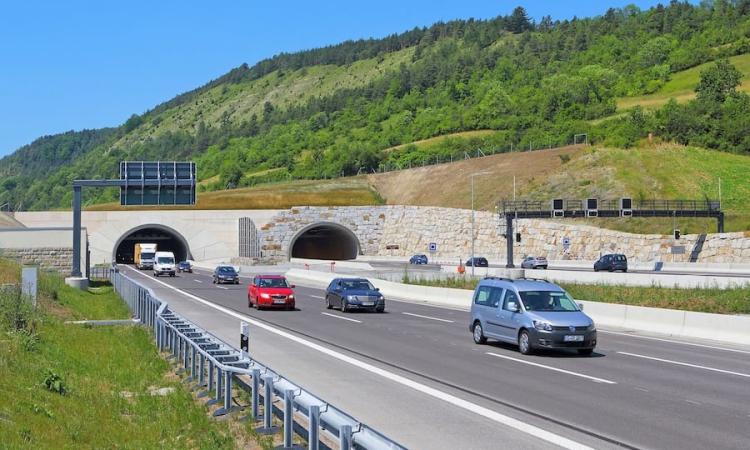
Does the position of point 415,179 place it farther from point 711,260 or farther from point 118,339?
point 118,339

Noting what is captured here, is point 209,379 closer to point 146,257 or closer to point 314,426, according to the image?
point 314,426

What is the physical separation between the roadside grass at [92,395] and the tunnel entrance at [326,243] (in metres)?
88.1

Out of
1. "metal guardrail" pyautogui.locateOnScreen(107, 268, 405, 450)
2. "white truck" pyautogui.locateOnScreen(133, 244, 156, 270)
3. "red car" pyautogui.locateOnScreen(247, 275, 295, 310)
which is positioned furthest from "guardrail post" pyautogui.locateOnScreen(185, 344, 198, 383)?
"white truck" pyautogui.locateOnScreen(133, 244, 156, 270)

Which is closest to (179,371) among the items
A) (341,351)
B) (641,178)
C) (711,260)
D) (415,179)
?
(341,351)

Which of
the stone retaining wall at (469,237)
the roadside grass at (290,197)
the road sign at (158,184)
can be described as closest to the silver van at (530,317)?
the road sign at (158,184)

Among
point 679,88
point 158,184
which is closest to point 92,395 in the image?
point 158,184

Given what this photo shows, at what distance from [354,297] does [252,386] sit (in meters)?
→ 24.1

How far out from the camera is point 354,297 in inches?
1401

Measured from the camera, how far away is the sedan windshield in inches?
842

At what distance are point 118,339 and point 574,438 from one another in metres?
14.2

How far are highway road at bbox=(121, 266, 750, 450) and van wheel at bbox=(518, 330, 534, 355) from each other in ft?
0.92

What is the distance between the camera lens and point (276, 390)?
33.5ft

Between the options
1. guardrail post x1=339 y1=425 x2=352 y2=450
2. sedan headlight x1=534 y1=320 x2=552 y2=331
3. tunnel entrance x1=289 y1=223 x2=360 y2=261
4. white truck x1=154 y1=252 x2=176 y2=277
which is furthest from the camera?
tunnel entrance x1=289 y1=223 x2=360 y2=261

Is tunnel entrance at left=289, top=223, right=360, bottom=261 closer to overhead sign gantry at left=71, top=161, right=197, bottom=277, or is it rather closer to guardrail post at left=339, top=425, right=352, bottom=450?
overhead sign gantry at left=71, top=161, right=197, bottom=277
